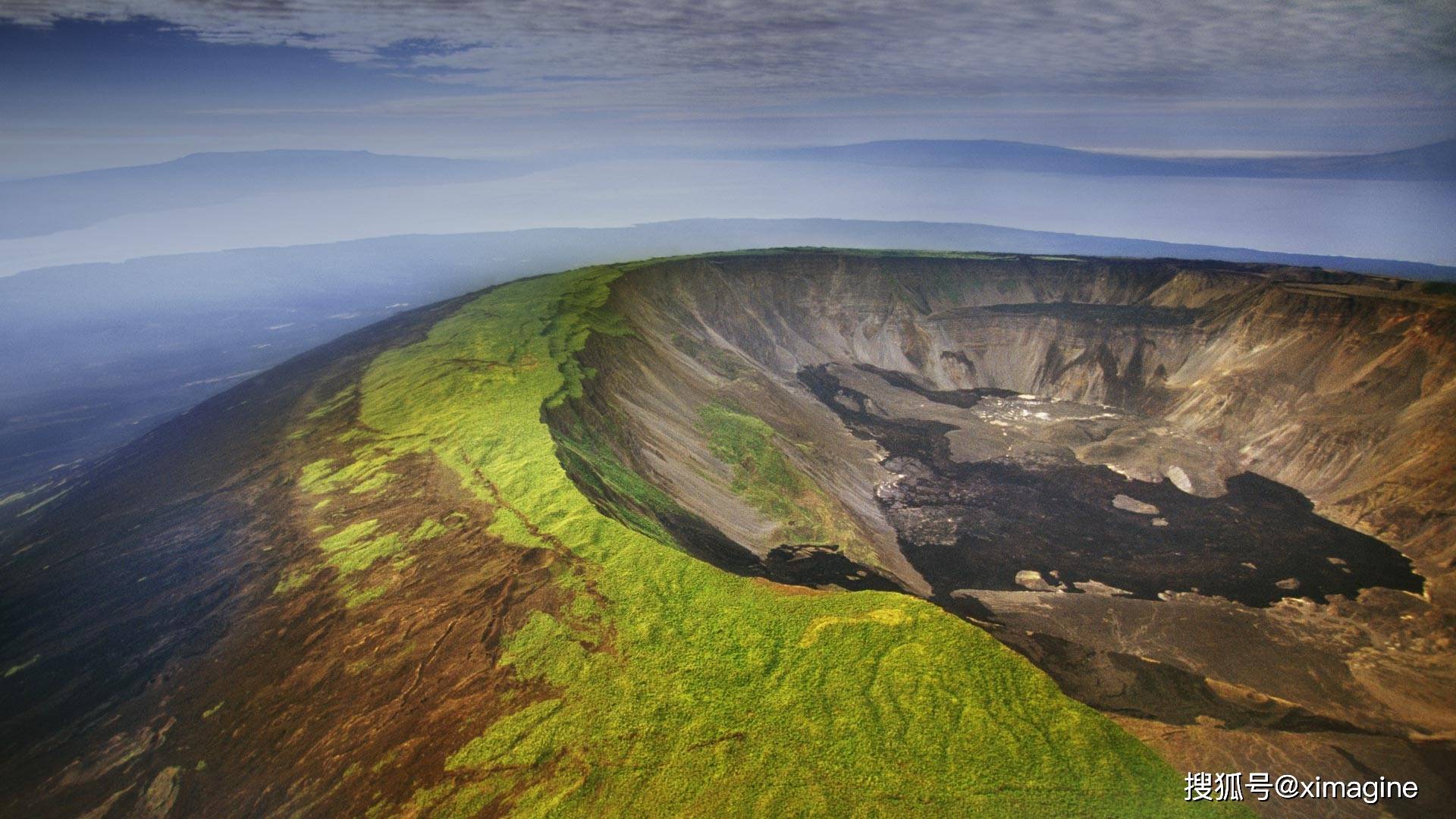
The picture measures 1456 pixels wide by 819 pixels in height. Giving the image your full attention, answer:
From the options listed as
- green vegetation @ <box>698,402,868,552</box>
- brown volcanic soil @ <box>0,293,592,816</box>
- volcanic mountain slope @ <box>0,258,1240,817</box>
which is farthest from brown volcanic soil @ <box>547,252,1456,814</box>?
brown volcanic soil @ <box>0,293,592,816</box>

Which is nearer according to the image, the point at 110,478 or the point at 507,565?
the point at 507,565

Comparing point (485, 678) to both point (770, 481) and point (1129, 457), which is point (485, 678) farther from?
point (1129, 457)

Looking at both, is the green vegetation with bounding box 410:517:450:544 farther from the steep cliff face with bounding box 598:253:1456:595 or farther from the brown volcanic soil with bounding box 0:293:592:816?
the steep cliff face with bounding box 598:253:1456:595

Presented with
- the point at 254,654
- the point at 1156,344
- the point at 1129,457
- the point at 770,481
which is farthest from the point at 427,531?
the point at 1156,344

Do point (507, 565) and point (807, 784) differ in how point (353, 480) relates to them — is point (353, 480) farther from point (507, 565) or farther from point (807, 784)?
point (807, 784)

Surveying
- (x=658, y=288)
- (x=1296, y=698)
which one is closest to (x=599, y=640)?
(x=1296, y=698)
